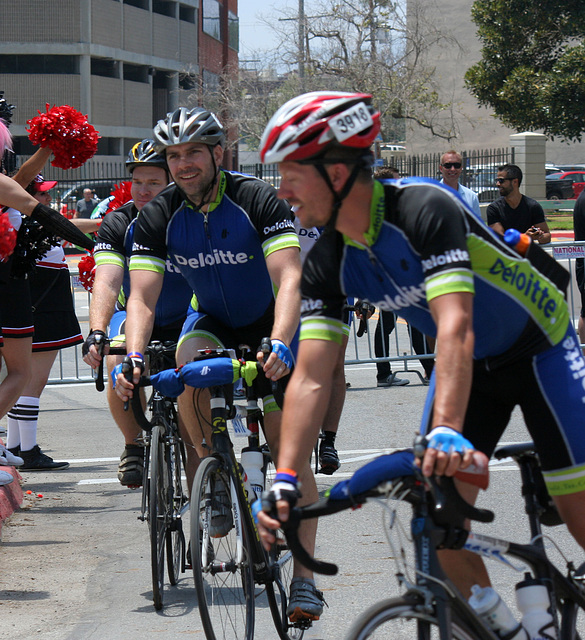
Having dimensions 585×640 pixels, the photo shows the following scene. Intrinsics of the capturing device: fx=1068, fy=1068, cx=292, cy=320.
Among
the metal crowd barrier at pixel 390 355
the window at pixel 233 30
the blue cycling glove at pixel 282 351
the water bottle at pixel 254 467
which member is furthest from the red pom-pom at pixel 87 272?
the window at pixel 233 30

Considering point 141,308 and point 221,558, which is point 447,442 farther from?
point 141,308

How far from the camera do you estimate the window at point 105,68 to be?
2040 inches

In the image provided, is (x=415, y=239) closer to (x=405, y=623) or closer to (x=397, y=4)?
(x=405, y=623)

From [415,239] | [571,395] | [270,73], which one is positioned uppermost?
[270,73]

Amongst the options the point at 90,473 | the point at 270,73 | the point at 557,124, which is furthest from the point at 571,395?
the point at 270,73

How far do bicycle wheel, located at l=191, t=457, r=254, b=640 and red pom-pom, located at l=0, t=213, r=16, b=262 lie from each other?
2749 mm

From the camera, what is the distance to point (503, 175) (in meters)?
11.2

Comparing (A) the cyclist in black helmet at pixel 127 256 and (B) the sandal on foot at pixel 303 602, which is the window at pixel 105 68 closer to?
Answer: (A) the cyclist in black helmet at pixel 127 256

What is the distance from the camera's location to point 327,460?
695cm

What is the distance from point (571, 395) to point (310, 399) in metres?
0.80

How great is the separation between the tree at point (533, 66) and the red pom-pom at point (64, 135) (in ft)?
101

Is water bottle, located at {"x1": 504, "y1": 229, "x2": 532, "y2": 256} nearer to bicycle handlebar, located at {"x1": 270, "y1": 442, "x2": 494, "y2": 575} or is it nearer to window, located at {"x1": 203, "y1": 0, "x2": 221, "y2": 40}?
bicycle handlebar, located at {"x1": 270, "y1": 442, "x2": 494, "y2": 575}

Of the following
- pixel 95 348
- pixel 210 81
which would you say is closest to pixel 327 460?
pixel 95 348

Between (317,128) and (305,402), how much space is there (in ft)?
2.58
